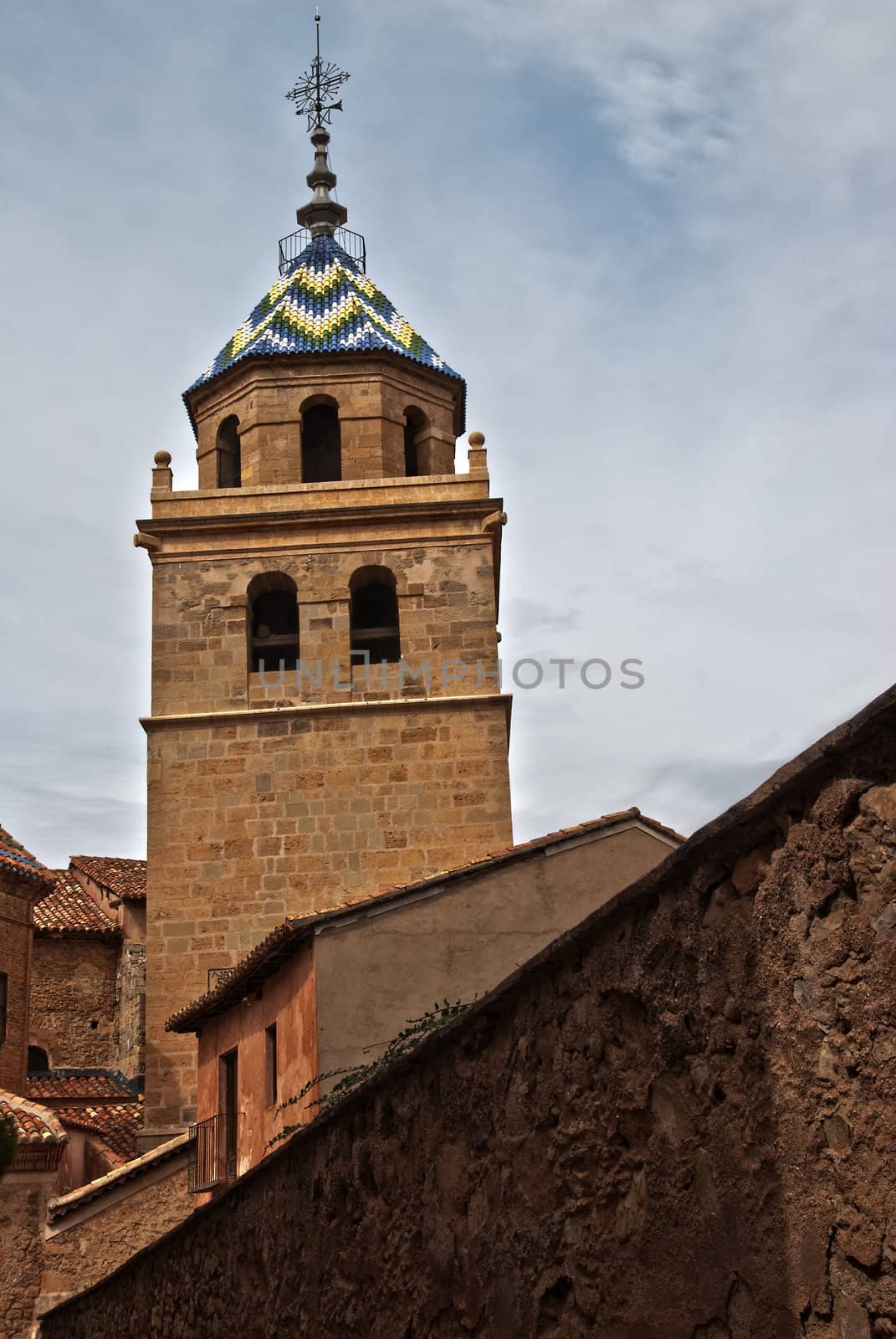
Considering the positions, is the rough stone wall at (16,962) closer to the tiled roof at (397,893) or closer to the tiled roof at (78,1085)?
the tiled roof at (78,1085)

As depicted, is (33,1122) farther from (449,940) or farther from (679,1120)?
(679,1120)

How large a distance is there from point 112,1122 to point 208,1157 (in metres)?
5.93

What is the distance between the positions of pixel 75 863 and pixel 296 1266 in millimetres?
24726

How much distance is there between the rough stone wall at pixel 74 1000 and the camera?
27984mm

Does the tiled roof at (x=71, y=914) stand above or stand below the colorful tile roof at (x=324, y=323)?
below

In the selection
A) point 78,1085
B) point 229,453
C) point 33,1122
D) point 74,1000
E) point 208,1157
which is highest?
point 229,453

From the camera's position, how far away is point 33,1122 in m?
17.1

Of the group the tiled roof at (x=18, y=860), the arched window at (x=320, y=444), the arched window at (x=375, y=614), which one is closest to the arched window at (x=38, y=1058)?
the tiled roof at (x=18, y=860)

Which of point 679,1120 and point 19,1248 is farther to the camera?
point 19,1248

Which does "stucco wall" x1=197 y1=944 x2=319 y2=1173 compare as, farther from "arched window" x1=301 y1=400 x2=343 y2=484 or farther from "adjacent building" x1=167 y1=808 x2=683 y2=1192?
"arched window" x1=301 y1=400 x2=343 y2=484

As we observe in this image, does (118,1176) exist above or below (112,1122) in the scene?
below

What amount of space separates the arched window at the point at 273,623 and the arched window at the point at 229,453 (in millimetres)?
1944

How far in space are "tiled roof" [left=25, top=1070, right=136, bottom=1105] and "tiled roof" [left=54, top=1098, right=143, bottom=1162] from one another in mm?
382

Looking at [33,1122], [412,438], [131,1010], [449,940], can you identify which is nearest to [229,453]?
[412,438]
